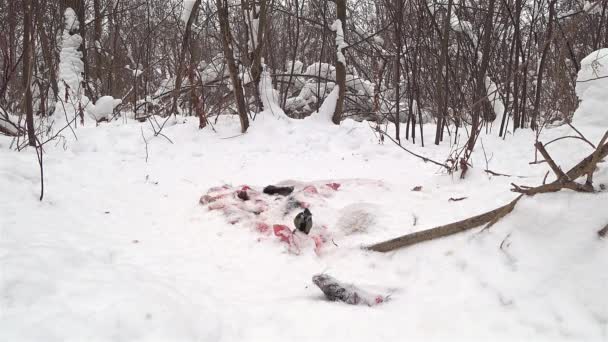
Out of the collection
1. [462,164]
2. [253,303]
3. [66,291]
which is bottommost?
[253,303]

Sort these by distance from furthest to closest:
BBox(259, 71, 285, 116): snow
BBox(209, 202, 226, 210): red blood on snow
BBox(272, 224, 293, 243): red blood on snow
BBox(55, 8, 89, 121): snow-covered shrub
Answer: BBox(55, 8, 89, 121): snow-covered shrub < BBox(259, 71, 285, 116): snow < BBox(209, 202, 226, 210): red blood on snow < BBox(272, 224, 293, 243): red blood on snow

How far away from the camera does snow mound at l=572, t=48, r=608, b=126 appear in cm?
263

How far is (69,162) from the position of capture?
3.38m

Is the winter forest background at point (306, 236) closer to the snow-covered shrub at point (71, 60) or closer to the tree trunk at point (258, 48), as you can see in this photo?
the tree trunk at point (258, 48)

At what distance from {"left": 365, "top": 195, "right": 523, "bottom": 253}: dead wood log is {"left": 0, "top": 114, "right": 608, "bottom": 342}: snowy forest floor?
3cm

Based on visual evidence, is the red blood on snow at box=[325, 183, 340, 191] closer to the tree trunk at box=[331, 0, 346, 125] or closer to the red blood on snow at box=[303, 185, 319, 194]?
the red blood on snow at box=[303, 185, 319, 194]

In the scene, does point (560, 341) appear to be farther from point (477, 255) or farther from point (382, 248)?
point (382, 248)

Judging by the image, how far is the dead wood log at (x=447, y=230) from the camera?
1.48 m

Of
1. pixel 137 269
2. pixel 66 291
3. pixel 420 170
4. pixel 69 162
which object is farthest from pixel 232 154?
pixel 66 291

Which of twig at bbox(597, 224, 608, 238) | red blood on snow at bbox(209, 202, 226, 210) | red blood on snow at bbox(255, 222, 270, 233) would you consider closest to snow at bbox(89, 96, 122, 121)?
red blood on snow at bbox(209, 202, 226, 210)

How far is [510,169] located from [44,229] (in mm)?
3194

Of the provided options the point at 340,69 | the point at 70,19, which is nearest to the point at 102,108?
the point at 70,19

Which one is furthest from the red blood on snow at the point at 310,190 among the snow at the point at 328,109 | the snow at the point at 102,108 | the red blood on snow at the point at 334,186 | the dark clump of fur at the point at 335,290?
the snow at the point at 102,108

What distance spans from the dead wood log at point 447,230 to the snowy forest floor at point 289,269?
0.03 meters
